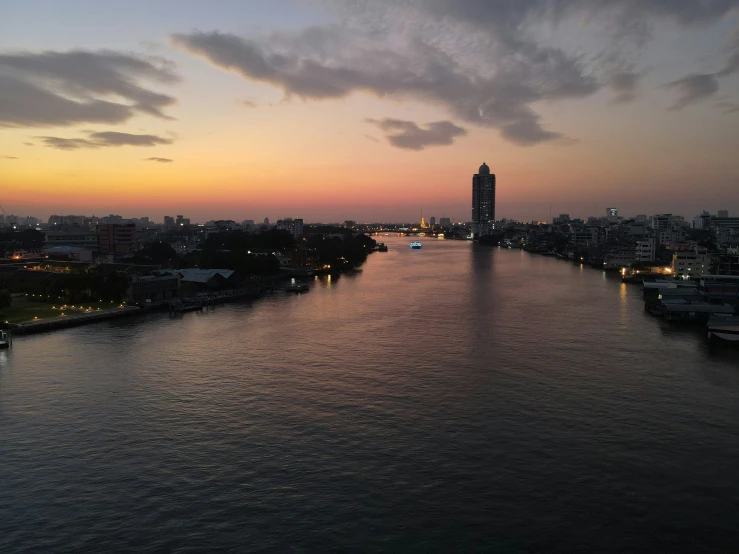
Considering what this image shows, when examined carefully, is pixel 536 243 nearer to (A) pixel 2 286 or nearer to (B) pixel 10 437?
(A) pixel 2 286

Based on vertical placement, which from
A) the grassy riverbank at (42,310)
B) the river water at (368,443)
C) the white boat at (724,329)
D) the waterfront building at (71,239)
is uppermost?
the waterfront building at (71,239)

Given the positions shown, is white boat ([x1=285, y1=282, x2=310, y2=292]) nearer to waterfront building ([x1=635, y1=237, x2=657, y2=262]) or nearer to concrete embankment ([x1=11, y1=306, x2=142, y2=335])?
concrete embankment ([x1=11, y1=306, x2=142, y2=335])

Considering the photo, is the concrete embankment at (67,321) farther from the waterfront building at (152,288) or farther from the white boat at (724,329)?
the white boat at (724,329)

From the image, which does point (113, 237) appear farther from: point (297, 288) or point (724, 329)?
point (724, 329)

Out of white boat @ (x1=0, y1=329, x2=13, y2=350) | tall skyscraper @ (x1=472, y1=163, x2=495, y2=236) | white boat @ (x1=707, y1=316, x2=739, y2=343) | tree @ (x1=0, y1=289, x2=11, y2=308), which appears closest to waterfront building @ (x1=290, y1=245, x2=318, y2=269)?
tree @ (x1=0, y1=289, x2=11, y2=308)

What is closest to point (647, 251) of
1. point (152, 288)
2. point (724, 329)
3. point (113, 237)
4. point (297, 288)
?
point (724, 329)

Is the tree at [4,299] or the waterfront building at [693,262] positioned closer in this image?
the tree at [4,299]

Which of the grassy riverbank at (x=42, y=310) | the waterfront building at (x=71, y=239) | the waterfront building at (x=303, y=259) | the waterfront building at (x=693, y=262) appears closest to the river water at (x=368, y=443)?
the grassy riverbank at (x=42, y=310)
